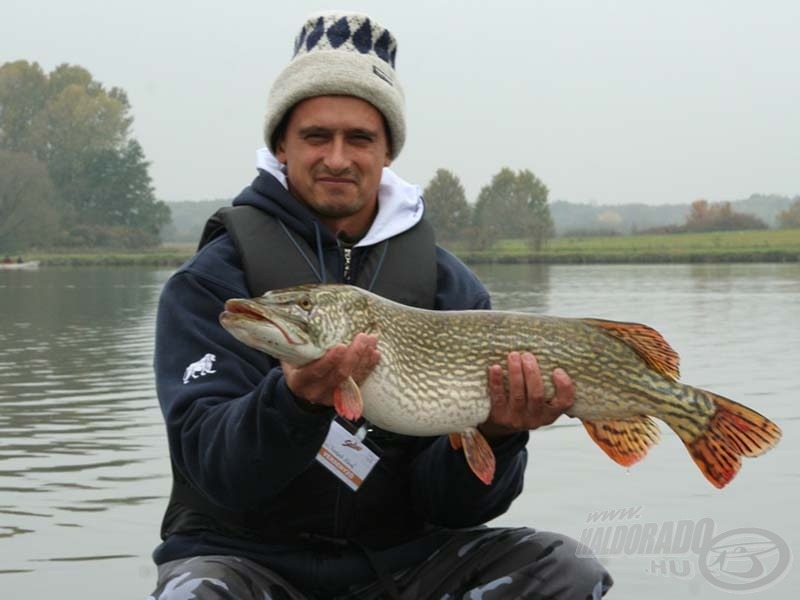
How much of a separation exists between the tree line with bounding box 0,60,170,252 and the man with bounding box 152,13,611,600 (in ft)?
293

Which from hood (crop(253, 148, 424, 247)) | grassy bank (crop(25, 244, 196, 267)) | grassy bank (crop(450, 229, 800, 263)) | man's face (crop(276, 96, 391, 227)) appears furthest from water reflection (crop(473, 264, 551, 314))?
grassy bank (crop(25, 244, 196, 267))

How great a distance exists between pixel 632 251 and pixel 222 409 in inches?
2601

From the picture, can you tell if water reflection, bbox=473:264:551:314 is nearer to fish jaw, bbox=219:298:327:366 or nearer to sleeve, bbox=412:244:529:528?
sleeve, bbox=412:244:529:528

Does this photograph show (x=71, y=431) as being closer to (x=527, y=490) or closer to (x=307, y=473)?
(x=527, y=490)

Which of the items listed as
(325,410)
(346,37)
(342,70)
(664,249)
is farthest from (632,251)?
(325,410)

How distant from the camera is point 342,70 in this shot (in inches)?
180

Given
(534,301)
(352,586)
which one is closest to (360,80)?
(352,586)

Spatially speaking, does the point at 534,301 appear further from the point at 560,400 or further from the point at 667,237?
the point at 667,237

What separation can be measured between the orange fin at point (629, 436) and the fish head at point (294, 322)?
1.02 m

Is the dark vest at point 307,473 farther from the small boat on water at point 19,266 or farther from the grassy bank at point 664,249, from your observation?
the small boat on water at point 19,266

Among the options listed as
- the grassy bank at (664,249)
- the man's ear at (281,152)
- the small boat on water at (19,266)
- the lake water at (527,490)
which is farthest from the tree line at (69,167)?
the man's ear at (281,152)

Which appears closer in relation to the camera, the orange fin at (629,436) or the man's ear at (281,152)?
the orange fin at (629,436)

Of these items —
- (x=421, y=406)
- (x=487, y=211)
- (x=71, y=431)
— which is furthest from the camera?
(x=487, y=211)

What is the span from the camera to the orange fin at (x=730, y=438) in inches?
162
